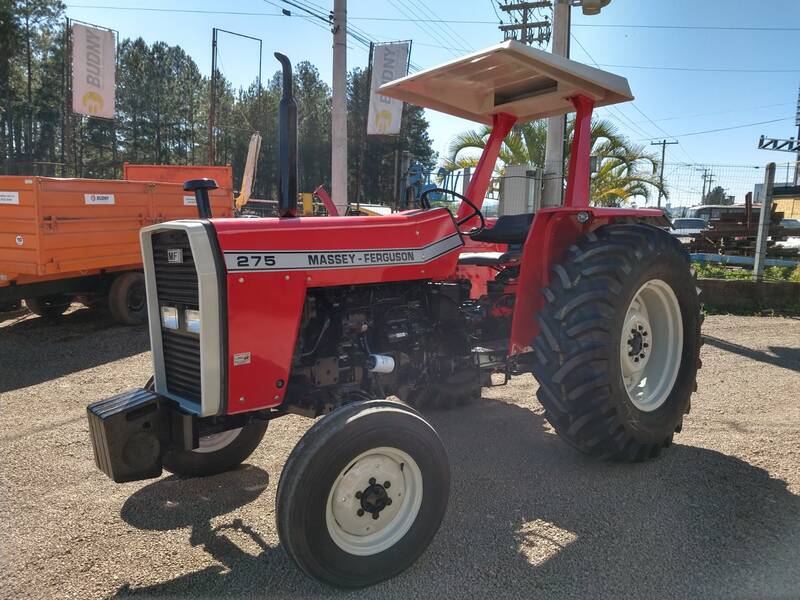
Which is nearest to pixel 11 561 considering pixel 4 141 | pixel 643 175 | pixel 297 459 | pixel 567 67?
pixel 297 459

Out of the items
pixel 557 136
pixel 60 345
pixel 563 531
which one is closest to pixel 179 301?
pixel 563 531

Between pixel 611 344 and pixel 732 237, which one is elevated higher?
pixel 732 237

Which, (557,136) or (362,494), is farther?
(557,136)

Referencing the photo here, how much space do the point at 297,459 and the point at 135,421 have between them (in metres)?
0.73

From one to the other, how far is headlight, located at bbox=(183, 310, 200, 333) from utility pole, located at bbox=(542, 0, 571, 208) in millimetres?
7189

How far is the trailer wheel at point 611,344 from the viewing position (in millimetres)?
2949

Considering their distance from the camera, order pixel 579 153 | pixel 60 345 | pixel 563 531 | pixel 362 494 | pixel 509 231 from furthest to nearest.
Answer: pixel 60 345 → pixel 509 231 → pixel 579 153 → pixel 563 531 → pixel 362 494

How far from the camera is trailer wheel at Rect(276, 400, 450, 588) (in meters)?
2.12

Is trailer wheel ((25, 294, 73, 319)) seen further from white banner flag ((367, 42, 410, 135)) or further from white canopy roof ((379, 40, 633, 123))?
white banner flag ((367, 42, 410, 135))

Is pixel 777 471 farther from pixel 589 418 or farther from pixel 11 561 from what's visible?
pixel 11 561

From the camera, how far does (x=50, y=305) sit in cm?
791

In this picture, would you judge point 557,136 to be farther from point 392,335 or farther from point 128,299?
point 392,335

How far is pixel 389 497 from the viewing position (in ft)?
7.70

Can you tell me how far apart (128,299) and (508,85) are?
6.04 m
